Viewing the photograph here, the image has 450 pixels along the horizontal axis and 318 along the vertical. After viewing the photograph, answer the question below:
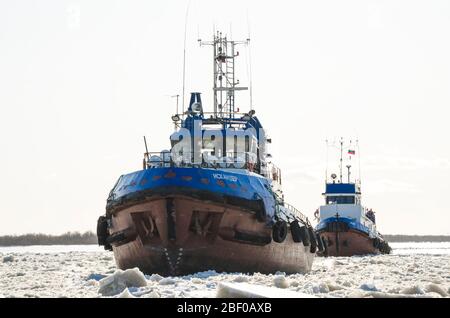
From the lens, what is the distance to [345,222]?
176 feet

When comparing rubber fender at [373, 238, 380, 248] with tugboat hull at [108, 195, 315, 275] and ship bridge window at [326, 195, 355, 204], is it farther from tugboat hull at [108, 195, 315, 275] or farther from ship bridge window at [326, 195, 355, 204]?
tugboat hull at [108, 195, 315, 275]

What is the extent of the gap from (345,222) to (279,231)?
94.6 ft

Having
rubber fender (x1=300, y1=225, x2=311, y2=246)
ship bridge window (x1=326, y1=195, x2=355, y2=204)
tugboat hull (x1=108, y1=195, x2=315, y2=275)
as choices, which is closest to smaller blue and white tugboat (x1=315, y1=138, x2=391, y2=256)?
ship bridge window (x1=326, y1=195, x2=355, y2=204)

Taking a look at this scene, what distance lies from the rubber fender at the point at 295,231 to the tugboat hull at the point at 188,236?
130 inches

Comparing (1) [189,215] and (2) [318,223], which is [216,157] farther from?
(2) [318,223]

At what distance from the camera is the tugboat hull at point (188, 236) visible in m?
22.7

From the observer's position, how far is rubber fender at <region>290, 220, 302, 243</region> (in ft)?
91.0

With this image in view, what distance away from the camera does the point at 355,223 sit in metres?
54.5

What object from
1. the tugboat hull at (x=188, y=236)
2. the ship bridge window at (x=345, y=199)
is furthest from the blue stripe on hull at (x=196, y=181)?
the ship bridge window at (x=345, y=199)

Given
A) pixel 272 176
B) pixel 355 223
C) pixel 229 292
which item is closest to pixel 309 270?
pixel 272 176

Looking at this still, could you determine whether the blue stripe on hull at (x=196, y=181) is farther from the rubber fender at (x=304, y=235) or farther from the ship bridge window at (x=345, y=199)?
the ship bridge window at (x=345, y=199)

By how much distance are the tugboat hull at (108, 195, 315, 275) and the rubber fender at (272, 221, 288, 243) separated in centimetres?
63

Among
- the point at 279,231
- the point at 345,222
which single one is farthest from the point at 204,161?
the point at 345,222
